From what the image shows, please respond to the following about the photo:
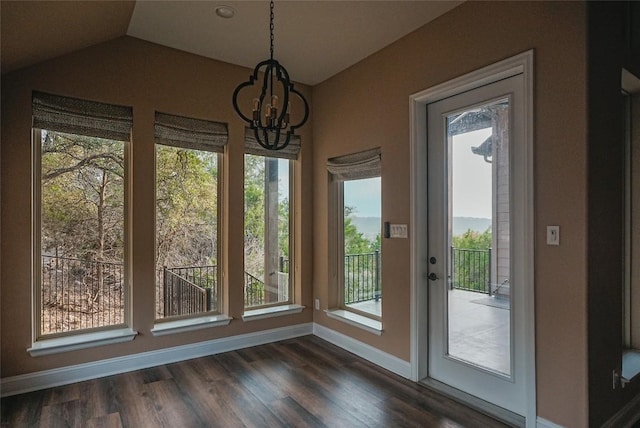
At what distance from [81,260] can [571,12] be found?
4216 millimetres

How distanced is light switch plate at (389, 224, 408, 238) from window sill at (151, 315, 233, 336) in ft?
6.52

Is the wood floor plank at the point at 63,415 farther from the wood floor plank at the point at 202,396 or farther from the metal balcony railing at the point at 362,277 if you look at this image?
the metal balcony railing at the point at 362,277

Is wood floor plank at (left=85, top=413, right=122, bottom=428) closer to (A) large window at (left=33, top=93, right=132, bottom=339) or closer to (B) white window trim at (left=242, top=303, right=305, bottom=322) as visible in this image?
(A) large window at (left=33, top=93, right=132, bottom=339)

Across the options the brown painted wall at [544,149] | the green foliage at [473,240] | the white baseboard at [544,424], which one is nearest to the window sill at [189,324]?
the brown painted wall at [544,149]

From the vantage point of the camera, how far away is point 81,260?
126 inches

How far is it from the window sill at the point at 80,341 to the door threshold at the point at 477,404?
2.75 meters

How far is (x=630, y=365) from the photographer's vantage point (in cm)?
264

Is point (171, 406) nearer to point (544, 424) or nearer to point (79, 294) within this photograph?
point (79, 294)

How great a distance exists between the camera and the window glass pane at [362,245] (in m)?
3.71

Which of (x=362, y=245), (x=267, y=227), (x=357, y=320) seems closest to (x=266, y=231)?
(x=267, y=227)

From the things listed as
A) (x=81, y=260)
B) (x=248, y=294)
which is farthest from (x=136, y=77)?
(x=248, y=294)

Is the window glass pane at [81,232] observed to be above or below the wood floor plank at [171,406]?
above

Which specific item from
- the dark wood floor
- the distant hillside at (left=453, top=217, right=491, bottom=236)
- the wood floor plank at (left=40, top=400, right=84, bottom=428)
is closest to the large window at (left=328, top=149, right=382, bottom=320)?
the dark wood floor

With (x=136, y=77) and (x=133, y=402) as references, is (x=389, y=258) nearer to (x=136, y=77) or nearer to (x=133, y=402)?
(x=133, y=402)
